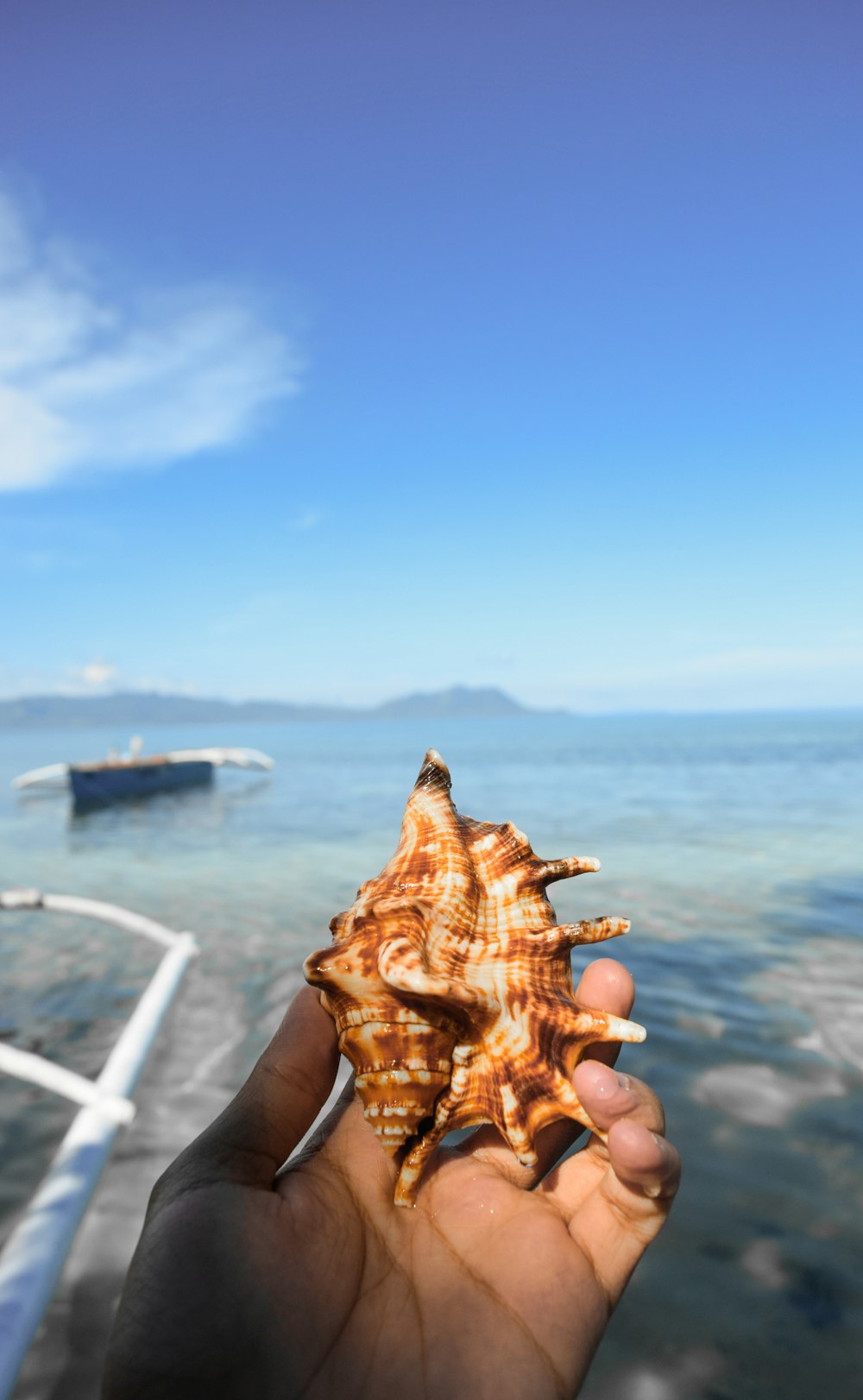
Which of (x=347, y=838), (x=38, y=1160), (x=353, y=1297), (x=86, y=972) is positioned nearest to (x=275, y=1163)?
(x=353, y=1297)

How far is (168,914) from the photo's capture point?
49.8ft

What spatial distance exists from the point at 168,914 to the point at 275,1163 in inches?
540

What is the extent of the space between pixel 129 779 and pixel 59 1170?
38.0 metres

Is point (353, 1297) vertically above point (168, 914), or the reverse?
point (353, 1297)

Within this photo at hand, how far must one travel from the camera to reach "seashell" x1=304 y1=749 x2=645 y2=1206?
2547 mm

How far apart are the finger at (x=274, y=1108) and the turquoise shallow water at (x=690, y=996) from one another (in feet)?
9.91

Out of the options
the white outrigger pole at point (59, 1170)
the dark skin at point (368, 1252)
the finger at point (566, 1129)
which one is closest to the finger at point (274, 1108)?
the dark skin at point (368, 1252)

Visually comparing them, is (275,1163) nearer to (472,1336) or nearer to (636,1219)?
(472,1336)

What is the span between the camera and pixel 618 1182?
258cm

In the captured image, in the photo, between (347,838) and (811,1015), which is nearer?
(811,1015)

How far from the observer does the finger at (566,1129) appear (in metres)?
2.89

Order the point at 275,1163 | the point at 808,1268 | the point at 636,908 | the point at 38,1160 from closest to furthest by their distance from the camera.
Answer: the point at 275,1163, the point at 808,1268, the point at 38,1160, the point at 636,908

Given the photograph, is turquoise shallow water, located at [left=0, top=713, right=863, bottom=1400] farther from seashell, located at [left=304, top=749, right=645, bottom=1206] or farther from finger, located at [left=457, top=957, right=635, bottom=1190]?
seashell, located at [left=304, top=749, right=645, bottom=1206]

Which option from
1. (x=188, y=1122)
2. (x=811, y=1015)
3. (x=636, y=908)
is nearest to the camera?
(x=188, y=1122)
